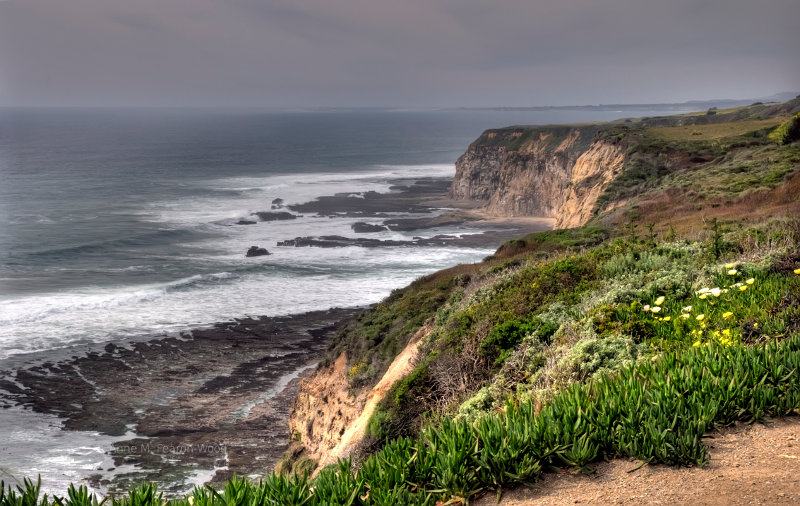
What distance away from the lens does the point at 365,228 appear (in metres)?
65.9

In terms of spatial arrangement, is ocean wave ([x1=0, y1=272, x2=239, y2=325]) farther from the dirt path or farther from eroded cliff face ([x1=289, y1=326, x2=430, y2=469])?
the dirt path

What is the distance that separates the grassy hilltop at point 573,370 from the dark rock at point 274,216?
166 feet

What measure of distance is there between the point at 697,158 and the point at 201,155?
396ft

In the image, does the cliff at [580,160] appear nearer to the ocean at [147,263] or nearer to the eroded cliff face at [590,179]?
the eroded cliff face at [590,179]

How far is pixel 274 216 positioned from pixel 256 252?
1739 cm

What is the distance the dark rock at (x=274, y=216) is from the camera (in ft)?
230

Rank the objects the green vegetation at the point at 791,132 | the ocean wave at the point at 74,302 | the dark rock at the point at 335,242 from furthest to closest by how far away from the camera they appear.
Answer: the dark rock at the point at 335,242 → the ocean wave at the point at 74,302 → the green vegetation at the point at 791,132

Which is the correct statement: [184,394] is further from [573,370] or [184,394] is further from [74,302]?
[573,370]

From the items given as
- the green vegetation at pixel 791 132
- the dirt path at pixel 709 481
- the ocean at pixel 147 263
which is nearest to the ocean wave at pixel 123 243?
the ocean at pixel 147 263

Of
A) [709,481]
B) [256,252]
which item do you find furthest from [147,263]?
[709,481]

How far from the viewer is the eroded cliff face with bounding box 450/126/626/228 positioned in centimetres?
7381

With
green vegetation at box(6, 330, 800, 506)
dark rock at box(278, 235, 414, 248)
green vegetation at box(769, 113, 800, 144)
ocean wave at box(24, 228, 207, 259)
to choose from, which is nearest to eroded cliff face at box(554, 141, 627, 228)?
green vegetation at box(769, 113, 800, 144)

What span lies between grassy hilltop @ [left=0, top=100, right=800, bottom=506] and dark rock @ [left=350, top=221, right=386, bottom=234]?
43.8 meters

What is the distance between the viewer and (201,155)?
473 ft
